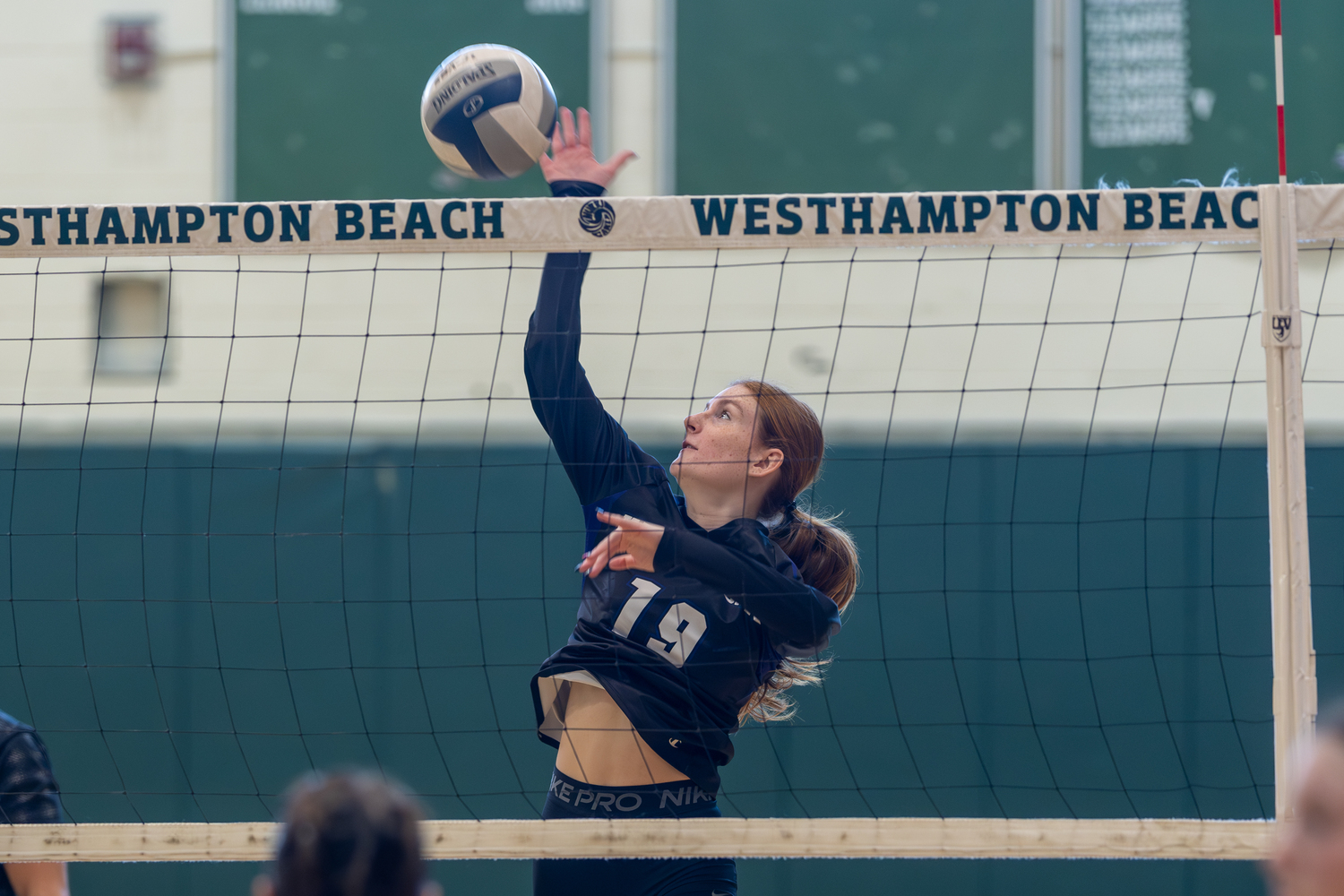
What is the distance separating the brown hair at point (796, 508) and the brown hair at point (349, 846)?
2002 mm

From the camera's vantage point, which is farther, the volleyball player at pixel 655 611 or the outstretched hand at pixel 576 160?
the outstretched hand at pixel 576 160

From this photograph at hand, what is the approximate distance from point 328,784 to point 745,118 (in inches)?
178

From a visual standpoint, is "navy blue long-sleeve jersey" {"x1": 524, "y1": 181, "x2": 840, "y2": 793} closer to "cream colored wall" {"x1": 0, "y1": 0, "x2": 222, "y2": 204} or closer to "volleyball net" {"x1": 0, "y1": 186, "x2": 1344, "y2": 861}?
"volleyball net" {"x1": 0, "y1": 186, "x2": 1344, "y2": 861}

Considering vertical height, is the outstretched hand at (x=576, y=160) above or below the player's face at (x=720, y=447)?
above

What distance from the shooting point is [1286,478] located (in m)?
2.83

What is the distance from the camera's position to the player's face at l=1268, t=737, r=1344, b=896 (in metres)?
0.96

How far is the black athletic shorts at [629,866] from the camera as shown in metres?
2.89

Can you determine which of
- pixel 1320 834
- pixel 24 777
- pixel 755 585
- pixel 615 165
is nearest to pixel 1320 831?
pixel 1320 834

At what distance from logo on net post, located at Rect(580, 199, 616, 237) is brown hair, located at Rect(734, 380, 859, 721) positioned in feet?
1.85

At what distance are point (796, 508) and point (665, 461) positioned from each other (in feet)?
6.23

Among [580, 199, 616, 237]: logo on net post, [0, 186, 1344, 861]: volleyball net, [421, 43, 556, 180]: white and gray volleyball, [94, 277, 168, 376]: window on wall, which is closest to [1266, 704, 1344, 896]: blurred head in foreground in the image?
[580, 199, 616, 237]: logo on net post

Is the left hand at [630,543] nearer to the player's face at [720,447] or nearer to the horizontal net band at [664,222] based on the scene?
the player's face at [720,447]

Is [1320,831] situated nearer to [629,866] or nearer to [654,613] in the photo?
[654,613]

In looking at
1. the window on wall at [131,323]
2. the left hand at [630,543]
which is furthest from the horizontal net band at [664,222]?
the window on wall at [131,323]
